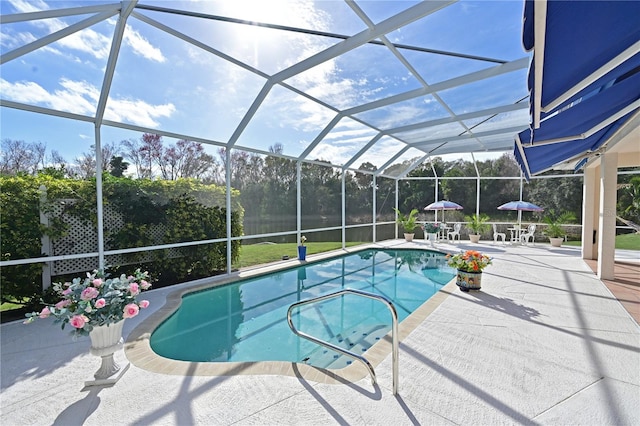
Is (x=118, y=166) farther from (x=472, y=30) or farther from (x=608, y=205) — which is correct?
(x=608, y=205)

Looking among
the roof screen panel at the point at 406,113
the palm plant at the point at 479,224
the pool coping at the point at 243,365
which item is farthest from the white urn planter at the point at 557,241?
the pool coping at the point at 243,365

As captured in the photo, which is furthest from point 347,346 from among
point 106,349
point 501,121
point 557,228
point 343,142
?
point 557,228

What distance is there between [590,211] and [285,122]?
33.4ft

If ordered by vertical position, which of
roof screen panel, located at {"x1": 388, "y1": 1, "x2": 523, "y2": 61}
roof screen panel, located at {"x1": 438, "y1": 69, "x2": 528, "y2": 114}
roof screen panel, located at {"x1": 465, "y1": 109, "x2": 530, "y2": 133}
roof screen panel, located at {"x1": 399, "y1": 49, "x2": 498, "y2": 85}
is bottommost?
roof screen panel, located at {"x1": 465, "y1": 109, "x2": 530, "y2": 133}

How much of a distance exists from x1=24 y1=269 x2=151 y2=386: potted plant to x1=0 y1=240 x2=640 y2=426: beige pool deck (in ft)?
0.90

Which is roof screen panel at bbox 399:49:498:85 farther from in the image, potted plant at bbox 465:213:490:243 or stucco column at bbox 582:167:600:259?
potted plant at bbox 465:213:490:243

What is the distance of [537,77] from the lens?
84.0 inches

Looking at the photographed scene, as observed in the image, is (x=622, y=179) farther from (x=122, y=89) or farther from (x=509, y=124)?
(x=122, y=89)

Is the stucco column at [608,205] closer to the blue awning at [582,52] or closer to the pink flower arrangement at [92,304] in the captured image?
the blue awning at [582,52]

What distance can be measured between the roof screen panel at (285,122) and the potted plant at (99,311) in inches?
203

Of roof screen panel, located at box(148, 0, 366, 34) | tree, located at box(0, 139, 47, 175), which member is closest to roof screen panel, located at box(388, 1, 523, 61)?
roof screen panel, located at box(148, 0, 366, 34)

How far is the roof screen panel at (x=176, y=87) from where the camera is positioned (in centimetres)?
494

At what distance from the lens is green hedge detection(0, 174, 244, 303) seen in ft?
17.4

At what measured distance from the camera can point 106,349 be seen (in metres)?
3.20
